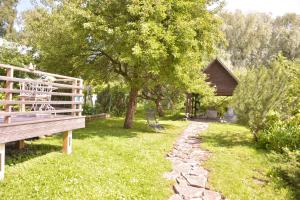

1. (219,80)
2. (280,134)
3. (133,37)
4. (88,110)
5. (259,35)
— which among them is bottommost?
(280,134)

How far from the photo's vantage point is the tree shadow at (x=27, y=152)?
8886mm

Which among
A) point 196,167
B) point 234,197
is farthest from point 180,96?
point 234,197

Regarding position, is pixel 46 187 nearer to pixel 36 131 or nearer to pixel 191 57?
pixel 36 131

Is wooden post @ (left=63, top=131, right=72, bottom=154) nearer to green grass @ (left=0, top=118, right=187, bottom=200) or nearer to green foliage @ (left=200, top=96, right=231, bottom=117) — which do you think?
green grass @ (left=0, top=118, right=187, bottom=200)

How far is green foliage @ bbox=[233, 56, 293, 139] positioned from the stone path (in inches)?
121

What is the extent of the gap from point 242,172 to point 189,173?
1881mm

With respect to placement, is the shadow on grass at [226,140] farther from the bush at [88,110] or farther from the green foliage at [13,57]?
the green foliage at [13,57]

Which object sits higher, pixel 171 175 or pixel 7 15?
pixel 7 15

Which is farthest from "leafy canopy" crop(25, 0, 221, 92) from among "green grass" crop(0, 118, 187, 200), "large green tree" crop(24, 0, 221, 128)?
"green grass" crop(0, 118, 187, 200)

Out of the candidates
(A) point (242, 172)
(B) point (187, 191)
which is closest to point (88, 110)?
(A) point (242, 172)

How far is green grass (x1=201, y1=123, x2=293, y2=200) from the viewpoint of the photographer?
27.0ft

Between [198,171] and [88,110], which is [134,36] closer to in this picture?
[198,171]

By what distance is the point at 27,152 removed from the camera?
9.79 metres

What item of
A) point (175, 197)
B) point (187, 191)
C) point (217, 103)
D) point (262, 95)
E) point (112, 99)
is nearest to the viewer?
point (175, 197)
